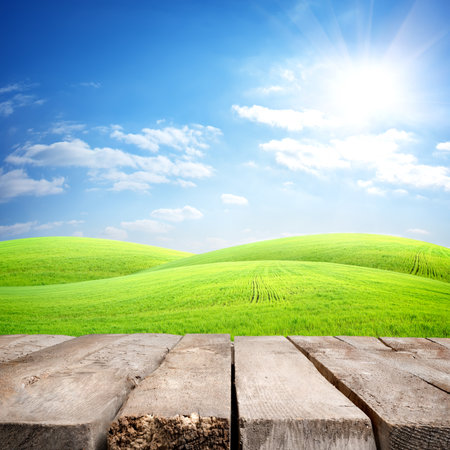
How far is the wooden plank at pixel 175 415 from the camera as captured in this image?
126 centimetres

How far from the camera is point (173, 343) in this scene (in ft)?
9.44

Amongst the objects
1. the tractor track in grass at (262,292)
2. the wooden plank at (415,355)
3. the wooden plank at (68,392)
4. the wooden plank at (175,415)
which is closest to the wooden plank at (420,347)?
the wooden plank at (415,355)

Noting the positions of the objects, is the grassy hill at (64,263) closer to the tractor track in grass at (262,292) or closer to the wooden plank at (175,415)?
the tractor track in grass at (262,292)

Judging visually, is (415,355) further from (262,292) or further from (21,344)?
(262,292)

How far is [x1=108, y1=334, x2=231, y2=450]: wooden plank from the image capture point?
49.5 inches

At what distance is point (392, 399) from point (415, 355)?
51.5 inches

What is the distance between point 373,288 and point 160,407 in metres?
10.5

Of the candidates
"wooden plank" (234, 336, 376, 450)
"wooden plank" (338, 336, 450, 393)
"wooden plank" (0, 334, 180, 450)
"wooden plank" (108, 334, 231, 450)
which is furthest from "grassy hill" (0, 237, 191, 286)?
"wooden plank" (234, 336, 376, 450)

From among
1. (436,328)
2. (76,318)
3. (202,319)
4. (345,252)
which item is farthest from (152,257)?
(436,328)

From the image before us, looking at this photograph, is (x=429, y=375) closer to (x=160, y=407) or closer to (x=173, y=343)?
(x=160, y=407)

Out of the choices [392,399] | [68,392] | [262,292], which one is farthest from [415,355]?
[262,292]

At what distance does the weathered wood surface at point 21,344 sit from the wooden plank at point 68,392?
0.38m

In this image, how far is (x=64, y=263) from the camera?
33719 mm

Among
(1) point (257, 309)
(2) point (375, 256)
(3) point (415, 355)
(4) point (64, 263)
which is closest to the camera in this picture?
(3) point (415, 355)
